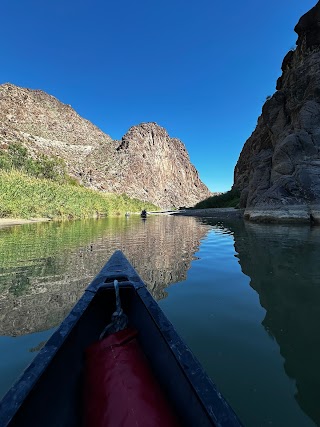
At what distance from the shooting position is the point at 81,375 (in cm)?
215

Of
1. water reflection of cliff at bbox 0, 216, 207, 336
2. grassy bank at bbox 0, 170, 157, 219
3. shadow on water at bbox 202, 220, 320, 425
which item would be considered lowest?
water reflection of cliff at bbox 0, 216, 207, 336

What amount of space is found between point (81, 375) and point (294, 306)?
3.53 m

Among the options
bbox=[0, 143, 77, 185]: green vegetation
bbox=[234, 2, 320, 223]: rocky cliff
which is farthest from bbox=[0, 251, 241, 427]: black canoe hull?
bbox=[0, 143, 77, 185]: green vegetation

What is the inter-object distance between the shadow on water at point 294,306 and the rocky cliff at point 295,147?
11.3m

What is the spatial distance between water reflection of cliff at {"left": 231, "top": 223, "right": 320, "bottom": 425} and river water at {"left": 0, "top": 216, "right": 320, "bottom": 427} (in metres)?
0.01

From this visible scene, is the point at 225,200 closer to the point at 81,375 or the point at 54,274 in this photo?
the point at 54,274

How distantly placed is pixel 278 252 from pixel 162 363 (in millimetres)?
7710

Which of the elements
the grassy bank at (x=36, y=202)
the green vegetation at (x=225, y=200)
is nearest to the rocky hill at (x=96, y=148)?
the grassy bank at (x=36, y=202)

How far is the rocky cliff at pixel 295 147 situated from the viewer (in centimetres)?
1861

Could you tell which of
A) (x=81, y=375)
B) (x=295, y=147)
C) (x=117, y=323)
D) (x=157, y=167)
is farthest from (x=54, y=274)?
(x=157, y=167)

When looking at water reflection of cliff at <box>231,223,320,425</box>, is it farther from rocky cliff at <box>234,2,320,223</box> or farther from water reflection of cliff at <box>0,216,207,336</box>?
rocky cliff at <box>234,2,320,223</box>

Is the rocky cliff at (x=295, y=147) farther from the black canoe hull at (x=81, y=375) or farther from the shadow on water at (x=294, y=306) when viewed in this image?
the black canoe hull at (x=81, y=375)

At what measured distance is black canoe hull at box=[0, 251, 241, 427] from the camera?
1348mm

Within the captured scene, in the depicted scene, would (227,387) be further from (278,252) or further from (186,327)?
(278,252)
